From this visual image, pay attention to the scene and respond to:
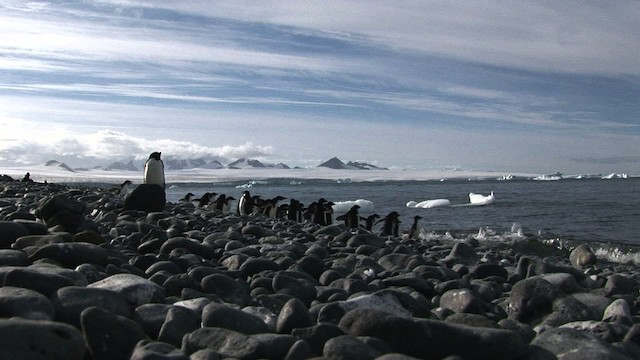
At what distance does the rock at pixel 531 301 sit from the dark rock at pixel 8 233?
2725 millimetres

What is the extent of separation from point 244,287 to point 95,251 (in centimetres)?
85

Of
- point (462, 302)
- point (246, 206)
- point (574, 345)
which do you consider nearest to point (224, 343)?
point (574, 345)

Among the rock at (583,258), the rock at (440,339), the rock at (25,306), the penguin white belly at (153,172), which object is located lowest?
the rock at (583,258)

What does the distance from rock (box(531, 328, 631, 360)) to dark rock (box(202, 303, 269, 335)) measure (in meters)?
0.98

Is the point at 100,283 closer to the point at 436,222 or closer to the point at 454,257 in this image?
the point at 454,257

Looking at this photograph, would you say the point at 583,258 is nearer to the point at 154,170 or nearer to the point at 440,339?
the point at 440,339

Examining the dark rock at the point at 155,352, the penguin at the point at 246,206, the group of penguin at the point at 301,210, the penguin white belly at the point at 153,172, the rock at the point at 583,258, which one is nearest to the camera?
the dark rock at the point at 155,352

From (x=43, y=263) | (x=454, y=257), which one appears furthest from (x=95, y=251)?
(x=454, y=257)

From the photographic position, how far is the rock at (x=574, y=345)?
7.09 feet

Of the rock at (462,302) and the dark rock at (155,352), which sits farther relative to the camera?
the rock at (462,302)

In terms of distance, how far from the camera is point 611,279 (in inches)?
168

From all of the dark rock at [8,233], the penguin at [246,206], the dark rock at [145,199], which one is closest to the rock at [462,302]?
the dark rock at [8,233]

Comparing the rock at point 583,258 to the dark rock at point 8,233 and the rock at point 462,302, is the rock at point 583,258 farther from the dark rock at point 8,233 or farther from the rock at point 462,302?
the dark rock at point 8,233

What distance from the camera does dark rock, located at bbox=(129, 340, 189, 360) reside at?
187 cm
